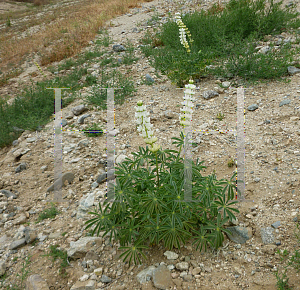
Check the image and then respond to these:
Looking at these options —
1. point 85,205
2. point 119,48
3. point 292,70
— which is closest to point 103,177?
point 85,205

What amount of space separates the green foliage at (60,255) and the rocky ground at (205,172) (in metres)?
0.08

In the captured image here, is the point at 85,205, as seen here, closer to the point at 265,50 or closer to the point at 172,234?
the point at 172,234

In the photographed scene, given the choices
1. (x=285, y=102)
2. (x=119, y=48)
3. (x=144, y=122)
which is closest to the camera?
(x=144, y=122)

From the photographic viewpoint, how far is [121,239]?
2.54 m

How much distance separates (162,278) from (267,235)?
1080mm

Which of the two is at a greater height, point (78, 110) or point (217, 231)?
point (78, 110)

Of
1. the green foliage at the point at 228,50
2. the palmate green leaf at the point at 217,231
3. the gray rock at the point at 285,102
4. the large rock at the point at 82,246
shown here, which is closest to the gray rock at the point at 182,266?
the palmate green leaf at the point at 217,231

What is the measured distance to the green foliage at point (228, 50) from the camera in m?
5.24

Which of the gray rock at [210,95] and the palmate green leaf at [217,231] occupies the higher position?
the gray rock at [210,95]

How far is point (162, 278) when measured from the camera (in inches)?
92.1

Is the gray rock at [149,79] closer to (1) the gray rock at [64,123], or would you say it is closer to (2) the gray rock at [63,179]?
(1) the gray rock at [64,123]

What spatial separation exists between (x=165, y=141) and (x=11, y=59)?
1114 centimetres

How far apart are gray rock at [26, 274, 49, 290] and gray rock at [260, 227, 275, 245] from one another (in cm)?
213

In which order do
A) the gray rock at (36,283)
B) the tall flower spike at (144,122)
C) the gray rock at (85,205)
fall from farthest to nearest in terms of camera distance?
the gray rock at (85,205)
the gray rock at (36,283)
the tall flower spike at (144,122)
